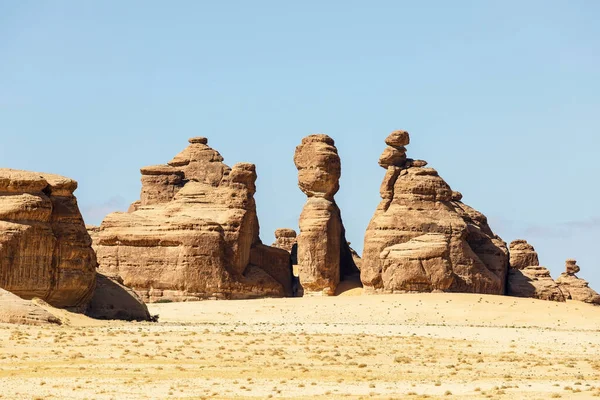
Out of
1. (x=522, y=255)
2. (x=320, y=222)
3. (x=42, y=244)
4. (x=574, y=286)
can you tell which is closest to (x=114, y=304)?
(x=42, y=244)

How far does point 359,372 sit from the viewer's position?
3184cm

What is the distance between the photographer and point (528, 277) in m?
68.6

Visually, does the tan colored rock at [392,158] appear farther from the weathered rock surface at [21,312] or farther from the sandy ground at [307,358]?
the weathered rock surface at [21,312]

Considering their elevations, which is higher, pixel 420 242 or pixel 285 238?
pixel 285 238

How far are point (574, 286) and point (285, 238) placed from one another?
60.9 ft

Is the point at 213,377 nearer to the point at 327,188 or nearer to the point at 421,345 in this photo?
the point at 421,345

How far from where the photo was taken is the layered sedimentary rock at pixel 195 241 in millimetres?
62281

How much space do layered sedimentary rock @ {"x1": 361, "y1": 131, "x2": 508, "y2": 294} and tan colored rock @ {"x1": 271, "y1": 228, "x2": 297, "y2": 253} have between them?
17448 mm

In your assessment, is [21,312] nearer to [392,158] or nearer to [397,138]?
[392,158]

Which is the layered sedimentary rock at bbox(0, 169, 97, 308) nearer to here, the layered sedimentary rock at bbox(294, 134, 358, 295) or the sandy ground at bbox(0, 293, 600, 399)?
the sandy ground at bbox(0, 293, 600, 399)

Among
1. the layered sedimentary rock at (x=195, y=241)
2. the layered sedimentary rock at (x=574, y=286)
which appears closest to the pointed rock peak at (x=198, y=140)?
the layered sedimentary rock at (x=195, y=241)

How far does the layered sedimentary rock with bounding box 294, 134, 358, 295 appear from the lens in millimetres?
63938

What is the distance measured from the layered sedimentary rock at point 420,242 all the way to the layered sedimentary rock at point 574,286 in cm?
951

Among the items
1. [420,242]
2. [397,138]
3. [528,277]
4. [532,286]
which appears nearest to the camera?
[420,242]
